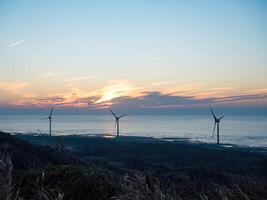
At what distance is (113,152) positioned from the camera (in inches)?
3492

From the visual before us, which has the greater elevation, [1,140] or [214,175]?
[1,140]

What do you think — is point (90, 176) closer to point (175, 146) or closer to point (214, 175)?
point (214, 175)

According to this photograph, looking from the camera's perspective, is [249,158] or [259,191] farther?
[249,158]

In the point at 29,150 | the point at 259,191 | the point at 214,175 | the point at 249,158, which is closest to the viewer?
the point at 259,191

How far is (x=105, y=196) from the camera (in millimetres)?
8953

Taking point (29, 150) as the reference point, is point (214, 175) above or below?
below

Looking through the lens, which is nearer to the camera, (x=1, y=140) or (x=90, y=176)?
(x=90, y=176)

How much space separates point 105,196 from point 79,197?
57 cm

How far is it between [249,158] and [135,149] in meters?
25.5

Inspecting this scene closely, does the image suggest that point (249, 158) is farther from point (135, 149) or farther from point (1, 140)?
point (1, 140)

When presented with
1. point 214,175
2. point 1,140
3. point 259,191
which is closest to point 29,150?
point 1,140

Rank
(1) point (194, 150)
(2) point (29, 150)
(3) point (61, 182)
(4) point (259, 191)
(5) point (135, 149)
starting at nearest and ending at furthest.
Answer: (4) point (259, 191) < (3) point (61, 182) < (2) point (29, 150) < (1) point (194, 150) < (5) point (135, 149)

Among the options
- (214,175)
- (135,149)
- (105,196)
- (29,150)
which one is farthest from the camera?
(135,149)

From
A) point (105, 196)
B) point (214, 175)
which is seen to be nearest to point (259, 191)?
point (105, 196)
